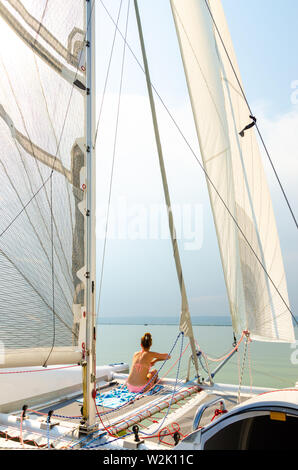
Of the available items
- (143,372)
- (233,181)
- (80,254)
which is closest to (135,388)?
(143,372)

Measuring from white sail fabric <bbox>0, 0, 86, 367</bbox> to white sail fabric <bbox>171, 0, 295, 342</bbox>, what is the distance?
6.25 feet

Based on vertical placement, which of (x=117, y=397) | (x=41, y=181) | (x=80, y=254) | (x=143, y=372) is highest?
(x=41, y=181)

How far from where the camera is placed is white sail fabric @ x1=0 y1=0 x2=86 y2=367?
93.1 inches

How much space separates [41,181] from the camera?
2.63 m

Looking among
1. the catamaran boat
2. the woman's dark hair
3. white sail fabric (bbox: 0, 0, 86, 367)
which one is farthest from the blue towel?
white sail fabric (bbox: 0, 0, 86, 367)

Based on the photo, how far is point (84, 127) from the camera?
3.05m

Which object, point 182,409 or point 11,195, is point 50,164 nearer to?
point 11,195

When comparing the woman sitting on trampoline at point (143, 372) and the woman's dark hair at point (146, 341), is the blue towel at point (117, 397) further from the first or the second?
the woman's dark hair at point (146, 341)

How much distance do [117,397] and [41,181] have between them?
2656 millimetres

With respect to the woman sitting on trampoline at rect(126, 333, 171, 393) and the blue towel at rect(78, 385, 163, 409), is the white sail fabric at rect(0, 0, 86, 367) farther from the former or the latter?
the woman sitting on trampoline at rect(126, 333, 171, 393)

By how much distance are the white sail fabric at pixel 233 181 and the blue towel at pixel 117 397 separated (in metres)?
1.33

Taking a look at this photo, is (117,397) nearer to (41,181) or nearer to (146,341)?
(146,341)

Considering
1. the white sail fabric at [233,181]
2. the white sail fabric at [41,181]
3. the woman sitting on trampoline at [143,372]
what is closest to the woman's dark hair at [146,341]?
the woman sitting on trampoline at [143,372]

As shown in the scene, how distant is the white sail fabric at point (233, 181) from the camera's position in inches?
162
